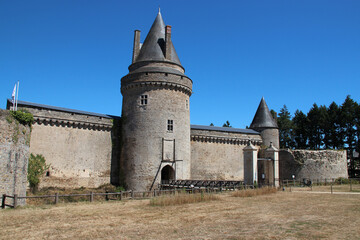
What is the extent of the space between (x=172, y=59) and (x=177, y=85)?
3055 mm

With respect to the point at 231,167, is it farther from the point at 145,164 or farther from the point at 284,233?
the point at 284,233

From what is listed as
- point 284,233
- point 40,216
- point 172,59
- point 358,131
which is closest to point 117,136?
point 172,59

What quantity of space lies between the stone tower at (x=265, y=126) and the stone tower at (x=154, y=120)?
36.4ft

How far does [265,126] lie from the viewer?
34.8 meters

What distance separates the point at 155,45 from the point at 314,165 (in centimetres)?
1935

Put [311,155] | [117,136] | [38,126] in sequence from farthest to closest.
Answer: [311,155]
[117,136]
[38,126]

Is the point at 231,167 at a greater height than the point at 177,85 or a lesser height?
lesser

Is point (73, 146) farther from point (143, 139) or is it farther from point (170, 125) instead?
point (170, 125)

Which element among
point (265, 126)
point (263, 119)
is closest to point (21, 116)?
point (265, 126)

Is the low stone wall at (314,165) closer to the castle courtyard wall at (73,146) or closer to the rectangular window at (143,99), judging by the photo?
the rectangular window at (143,99)

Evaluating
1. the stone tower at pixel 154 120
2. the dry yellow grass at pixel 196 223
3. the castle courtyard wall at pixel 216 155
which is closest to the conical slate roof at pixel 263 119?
the castle courtyard wall at pixel 216 155

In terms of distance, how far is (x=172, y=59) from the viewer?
92.8 ft

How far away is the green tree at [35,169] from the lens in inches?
836

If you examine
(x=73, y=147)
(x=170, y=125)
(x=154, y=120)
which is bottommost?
(x=73, y=147)
